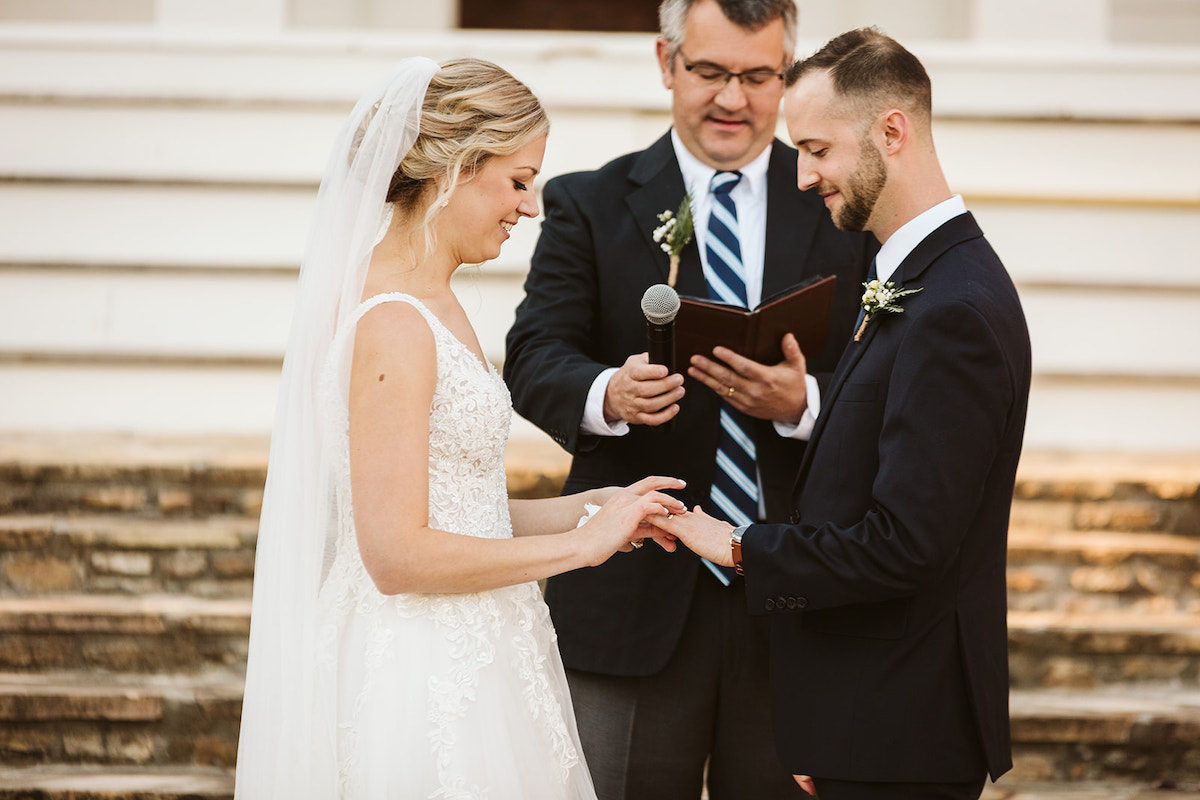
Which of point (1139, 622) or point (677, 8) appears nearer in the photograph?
point (677, 8)

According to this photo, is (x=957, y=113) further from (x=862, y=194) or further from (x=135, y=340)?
(x=135, y=340)

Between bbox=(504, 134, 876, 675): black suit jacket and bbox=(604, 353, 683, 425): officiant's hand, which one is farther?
bbox=(504, 134, 876, 675): black suit jacket

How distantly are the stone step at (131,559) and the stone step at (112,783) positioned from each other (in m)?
0.76

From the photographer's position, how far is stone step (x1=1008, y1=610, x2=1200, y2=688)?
13.5 ft

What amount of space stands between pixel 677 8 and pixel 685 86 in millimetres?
213

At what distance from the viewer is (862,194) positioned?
84.0 inches

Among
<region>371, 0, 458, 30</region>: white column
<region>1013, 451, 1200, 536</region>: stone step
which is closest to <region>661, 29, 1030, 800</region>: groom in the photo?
<region>1013, 451, 1200, 536</region>: stone step

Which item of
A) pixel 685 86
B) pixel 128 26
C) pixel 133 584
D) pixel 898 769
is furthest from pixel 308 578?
pixel 128 26

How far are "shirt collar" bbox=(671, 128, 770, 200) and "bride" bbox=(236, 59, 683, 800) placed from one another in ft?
2.22

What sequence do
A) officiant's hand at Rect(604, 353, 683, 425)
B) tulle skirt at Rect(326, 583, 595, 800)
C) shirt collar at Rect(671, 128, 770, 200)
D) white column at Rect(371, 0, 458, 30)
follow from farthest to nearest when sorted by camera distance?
white column at Rect(371, 0, 458, 30)
shirt collar at Rect(671, 128, 770, 200)
officiant's hand at Rect(604, 353, 683, 425)
tulle skirt at Rect(326, 583, 595, 800)

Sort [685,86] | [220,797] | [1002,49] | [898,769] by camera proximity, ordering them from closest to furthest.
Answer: [898,769]
[685,86]
[220,797]
[1002,49]

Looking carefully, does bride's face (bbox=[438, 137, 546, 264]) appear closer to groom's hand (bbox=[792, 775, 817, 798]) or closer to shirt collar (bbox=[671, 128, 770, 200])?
shirt collar (bbox=[671, 128, 770, 200])

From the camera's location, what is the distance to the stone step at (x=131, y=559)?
14.4ft

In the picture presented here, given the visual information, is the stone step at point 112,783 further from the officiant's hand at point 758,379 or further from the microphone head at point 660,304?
the microphone head at point 660,304
